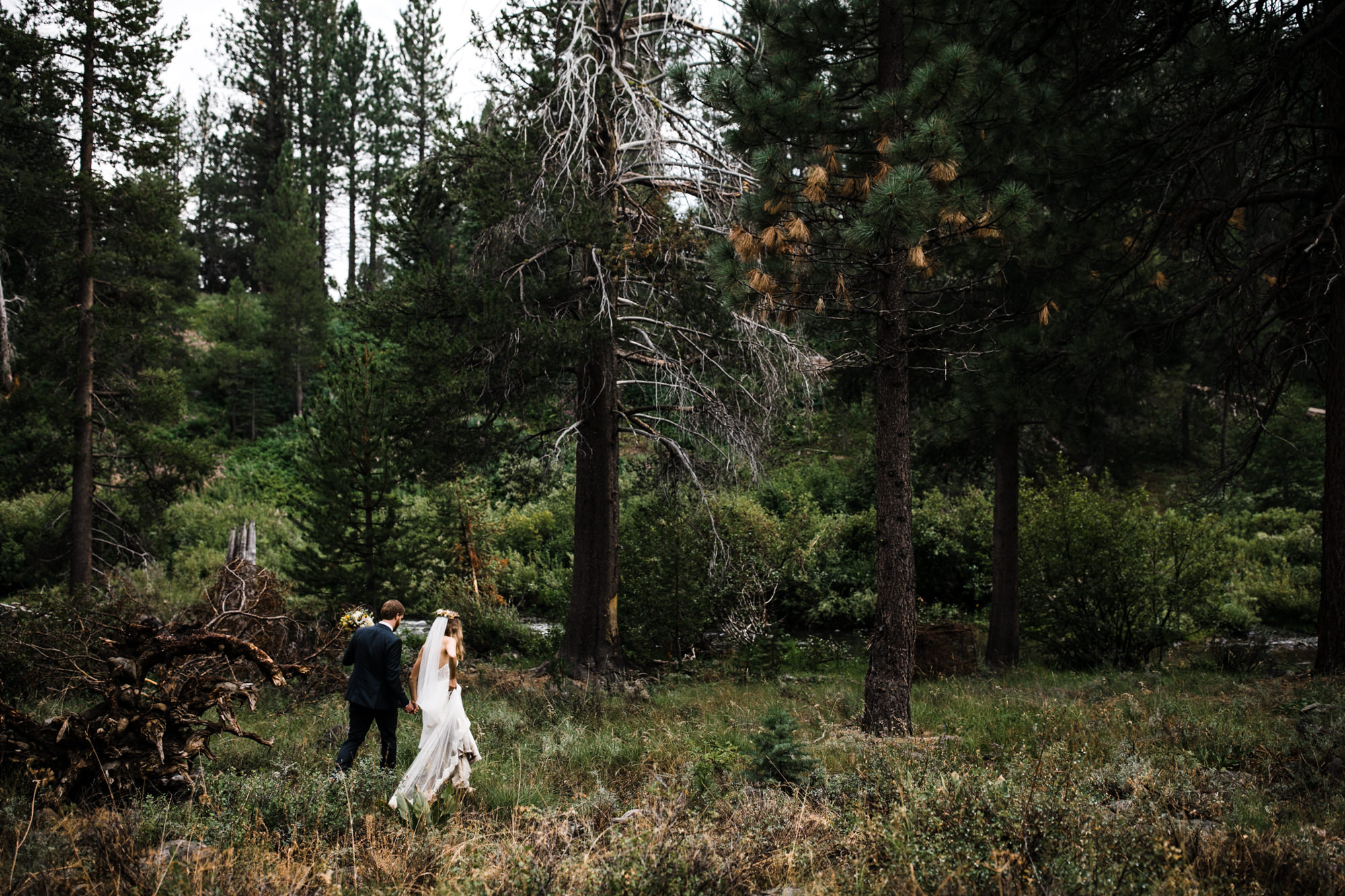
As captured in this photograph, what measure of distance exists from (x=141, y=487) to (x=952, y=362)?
1559 centimetres

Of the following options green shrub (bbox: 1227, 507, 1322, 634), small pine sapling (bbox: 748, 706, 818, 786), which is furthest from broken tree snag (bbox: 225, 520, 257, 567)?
green shrub (bbox: 1227, 507, 1322, 634)

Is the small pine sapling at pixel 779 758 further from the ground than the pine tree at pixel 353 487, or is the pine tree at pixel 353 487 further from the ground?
the pine tree at pixel 353 487

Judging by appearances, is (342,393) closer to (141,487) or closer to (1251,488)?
(141,487)

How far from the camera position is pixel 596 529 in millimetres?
12609

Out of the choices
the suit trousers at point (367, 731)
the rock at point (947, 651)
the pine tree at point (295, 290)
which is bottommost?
the rock at point (947, 651)

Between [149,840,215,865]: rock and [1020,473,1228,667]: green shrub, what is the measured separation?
38.3ft

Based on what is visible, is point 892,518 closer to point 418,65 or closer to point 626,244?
point 626,244

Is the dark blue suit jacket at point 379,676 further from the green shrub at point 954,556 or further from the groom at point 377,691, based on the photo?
the green shrub at point 954,556

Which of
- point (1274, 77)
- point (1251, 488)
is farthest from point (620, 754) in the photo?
point (1251, 488)

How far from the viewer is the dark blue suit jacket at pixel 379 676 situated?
6848 millimetres

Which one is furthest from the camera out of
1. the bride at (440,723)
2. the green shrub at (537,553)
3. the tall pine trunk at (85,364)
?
the green shrub at (537,553)

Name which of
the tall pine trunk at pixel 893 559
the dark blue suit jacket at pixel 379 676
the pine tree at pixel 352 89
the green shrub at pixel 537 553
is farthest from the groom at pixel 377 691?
the pine tree at pixel 352 89

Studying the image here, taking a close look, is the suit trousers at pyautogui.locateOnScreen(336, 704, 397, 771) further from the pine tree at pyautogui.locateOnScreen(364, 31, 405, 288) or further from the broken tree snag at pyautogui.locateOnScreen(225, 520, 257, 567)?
the pine tree at pyautogui.locateOnScreen(364, 31, 405, 288)

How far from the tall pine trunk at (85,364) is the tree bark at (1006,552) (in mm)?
15730
